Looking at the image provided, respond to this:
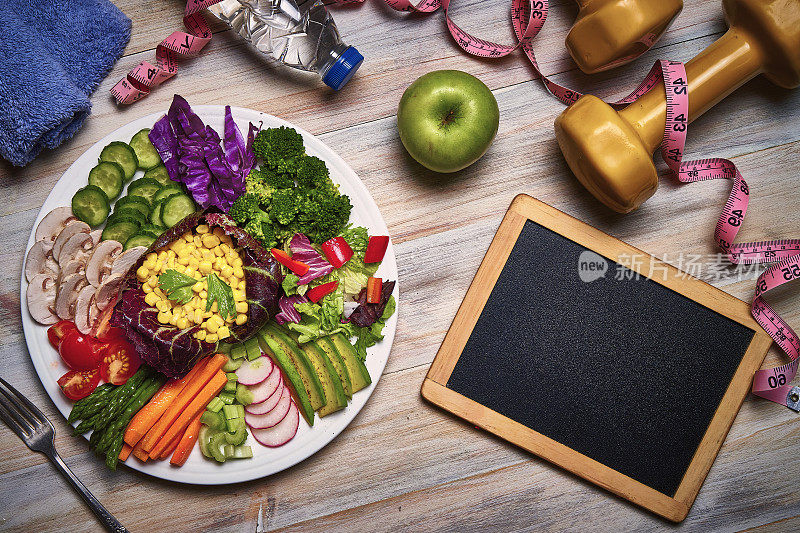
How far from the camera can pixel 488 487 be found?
7.98ft

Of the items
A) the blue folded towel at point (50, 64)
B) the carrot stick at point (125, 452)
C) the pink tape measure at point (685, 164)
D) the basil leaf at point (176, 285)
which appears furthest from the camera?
the pink tape measure at point (685, 164)

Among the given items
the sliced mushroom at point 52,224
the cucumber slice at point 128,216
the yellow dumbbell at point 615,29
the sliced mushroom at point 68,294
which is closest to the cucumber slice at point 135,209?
the cucumber slice at point 128,216

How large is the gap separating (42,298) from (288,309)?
0.98 m

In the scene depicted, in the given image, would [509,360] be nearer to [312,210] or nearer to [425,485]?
[425,485]

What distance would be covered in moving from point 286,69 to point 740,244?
2.19 meters

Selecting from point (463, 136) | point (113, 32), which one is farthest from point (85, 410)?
point (463, 136)

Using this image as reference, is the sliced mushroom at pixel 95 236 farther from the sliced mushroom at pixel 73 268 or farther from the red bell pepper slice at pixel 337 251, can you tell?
the red bell pepper slice at pixel 337 251

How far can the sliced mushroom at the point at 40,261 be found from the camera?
221cm

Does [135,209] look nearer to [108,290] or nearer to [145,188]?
[145,188]

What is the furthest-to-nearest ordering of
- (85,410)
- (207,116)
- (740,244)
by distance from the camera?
(740,244), (207,116), (85,410)

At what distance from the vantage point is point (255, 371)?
2238 millimetres

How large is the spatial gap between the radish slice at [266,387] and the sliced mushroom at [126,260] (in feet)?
2.21

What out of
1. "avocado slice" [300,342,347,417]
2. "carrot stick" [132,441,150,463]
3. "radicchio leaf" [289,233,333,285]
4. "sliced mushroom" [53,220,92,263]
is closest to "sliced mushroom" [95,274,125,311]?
"sliced mushroom" [53,220,92,263]

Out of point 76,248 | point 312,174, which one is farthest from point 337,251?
point 76,248
